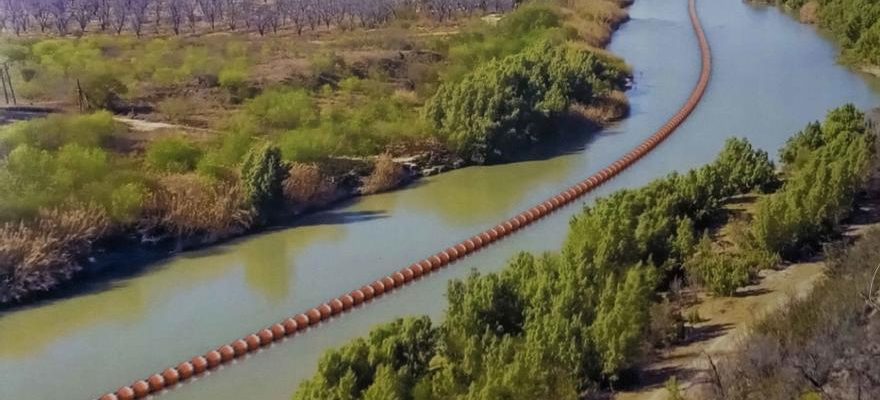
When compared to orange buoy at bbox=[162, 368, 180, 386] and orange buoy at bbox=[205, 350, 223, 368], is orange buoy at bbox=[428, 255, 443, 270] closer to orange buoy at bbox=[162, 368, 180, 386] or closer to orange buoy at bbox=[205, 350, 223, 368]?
orange buoy at bbox=[205, 350, 223, 368]

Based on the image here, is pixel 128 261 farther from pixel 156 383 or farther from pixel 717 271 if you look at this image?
pixel 717 271

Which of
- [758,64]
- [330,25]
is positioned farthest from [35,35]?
[758,64]

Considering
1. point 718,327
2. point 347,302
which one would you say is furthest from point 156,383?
point 718,327

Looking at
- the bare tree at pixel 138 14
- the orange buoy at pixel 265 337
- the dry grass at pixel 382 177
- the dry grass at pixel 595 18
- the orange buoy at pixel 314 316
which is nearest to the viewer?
the orange buoy at pixel 265 337

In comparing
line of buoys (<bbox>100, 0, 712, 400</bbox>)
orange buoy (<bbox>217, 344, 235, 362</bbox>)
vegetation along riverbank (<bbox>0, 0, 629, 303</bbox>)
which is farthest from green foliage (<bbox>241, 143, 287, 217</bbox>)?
orange buoy (<bbox>217, 344, 235, 362</bbox>)

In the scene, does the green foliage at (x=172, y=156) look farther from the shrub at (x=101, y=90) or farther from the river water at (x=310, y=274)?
the shrub at (x=101, y=90)

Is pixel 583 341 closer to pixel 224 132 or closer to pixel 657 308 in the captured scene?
pixel 657 308

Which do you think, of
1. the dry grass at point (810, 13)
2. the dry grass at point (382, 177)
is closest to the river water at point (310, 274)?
the dry grass at point (382, 177)
